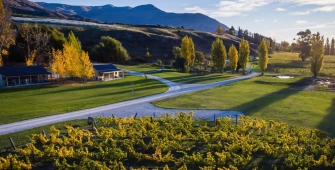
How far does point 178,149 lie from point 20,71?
4382cm

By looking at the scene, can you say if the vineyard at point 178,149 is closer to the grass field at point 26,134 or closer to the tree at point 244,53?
the grass field at point 26,134

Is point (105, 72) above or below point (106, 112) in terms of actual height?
above

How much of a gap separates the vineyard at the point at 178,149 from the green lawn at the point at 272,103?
5.69 metres

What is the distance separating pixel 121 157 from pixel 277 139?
41.0 feet

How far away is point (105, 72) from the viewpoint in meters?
61.1

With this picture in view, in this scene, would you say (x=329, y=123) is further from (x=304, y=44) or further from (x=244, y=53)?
(x=304, y=44)

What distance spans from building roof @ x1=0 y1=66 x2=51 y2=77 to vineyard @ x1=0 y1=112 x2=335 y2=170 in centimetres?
3292

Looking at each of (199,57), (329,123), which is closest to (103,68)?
(199,57)

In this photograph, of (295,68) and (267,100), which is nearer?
(267,100)

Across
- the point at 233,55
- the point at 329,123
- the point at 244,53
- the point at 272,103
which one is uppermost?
the point at 244,53

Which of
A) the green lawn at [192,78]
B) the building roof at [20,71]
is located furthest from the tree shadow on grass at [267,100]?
the building roof at [20,71]

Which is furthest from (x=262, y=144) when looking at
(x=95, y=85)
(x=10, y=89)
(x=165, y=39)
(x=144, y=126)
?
(x=165, y=39)

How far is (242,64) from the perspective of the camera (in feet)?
261

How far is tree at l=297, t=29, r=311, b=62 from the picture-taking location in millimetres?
112562
